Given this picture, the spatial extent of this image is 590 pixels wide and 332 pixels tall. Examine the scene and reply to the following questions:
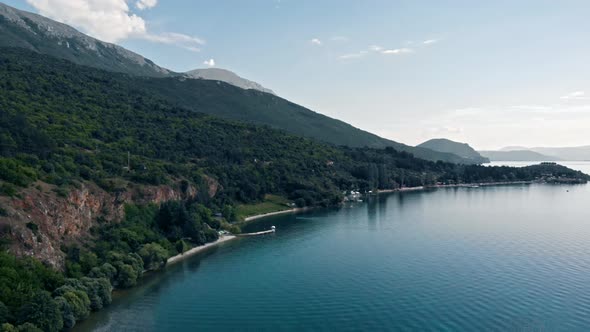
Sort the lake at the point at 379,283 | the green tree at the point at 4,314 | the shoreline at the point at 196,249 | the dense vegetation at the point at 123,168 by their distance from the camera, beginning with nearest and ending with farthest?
the green tree at the point at 4,314
the lake at the point at 379,283
the dense vegetation at the point at 123,168
the shoreline at the point at 196,249

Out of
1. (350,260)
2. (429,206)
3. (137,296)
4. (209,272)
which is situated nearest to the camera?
(137,296)

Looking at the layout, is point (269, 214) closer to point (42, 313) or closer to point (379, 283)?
point (379, 283)

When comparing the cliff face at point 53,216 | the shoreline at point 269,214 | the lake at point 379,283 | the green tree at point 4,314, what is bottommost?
the lake at point 379,283

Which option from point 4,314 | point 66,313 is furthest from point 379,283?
point 4,314

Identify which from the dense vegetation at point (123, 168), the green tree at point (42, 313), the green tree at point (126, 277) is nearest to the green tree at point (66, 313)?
the dense vegetation at point (123, 168)

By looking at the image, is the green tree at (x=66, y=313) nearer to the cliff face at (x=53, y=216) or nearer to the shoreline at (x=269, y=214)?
the cliff face at (x=53, y=216)

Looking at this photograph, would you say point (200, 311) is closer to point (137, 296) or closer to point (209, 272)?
point (137, 296)

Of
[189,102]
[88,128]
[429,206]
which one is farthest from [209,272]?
[189,102]
